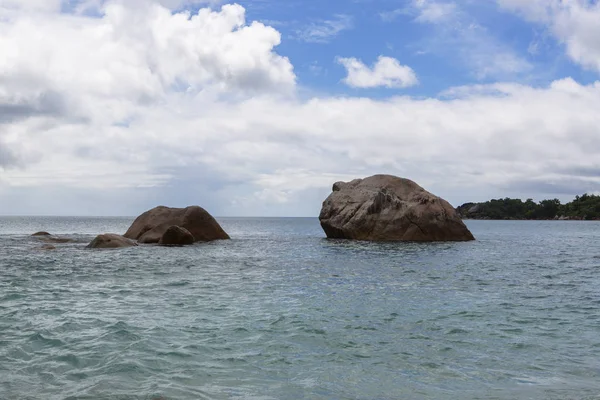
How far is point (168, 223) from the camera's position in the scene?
124 feet

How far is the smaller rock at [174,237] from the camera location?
35.5 metres

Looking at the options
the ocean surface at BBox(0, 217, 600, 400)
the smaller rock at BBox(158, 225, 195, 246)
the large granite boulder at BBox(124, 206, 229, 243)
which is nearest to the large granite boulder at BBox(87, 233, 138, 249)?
the smaller rock at BBox(158, 225, 195, 246)

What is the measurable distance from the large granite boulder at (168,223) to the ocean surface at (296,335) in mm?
17078

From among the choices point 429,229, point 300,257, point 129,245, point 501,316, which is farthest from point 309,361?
point 429,229

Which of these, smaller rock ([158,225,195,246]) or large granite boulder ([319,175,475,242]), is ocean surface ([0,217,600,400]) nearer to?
smaller rock ([158,225,195,246])

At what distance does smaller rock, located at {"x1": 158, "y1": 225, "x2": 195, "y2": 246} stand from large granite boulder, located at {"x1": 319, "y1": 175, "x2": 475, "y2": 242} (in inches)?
518

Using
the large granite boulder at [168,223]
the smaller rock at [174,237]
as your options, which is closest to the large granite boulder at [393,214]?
the large granite boulder at [168,223]

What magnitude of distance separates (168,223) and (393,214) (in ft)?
56.3

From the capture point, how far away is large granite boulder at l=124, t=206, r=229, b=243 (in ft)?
123

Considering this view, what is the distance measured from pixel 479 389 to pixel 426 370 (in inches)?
39.8

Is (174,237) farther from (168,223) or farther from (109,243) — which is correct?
(109,243)

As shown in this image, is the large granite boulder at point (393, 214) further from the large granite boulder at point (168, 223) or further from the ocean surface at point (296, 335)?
the ocean surface at point (296, 335)

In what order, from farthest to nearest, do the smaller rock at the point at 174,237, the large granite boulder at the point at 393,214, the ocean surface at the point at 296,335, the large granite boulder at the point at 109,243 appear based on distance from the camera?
the large granite boulder at the point at 393,214, the smaller rock at the point at 174,237, the large granite boulder at the point at 109,243, the ocean surface at the point at 296,335

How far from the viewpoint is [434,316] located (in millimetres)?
11992
